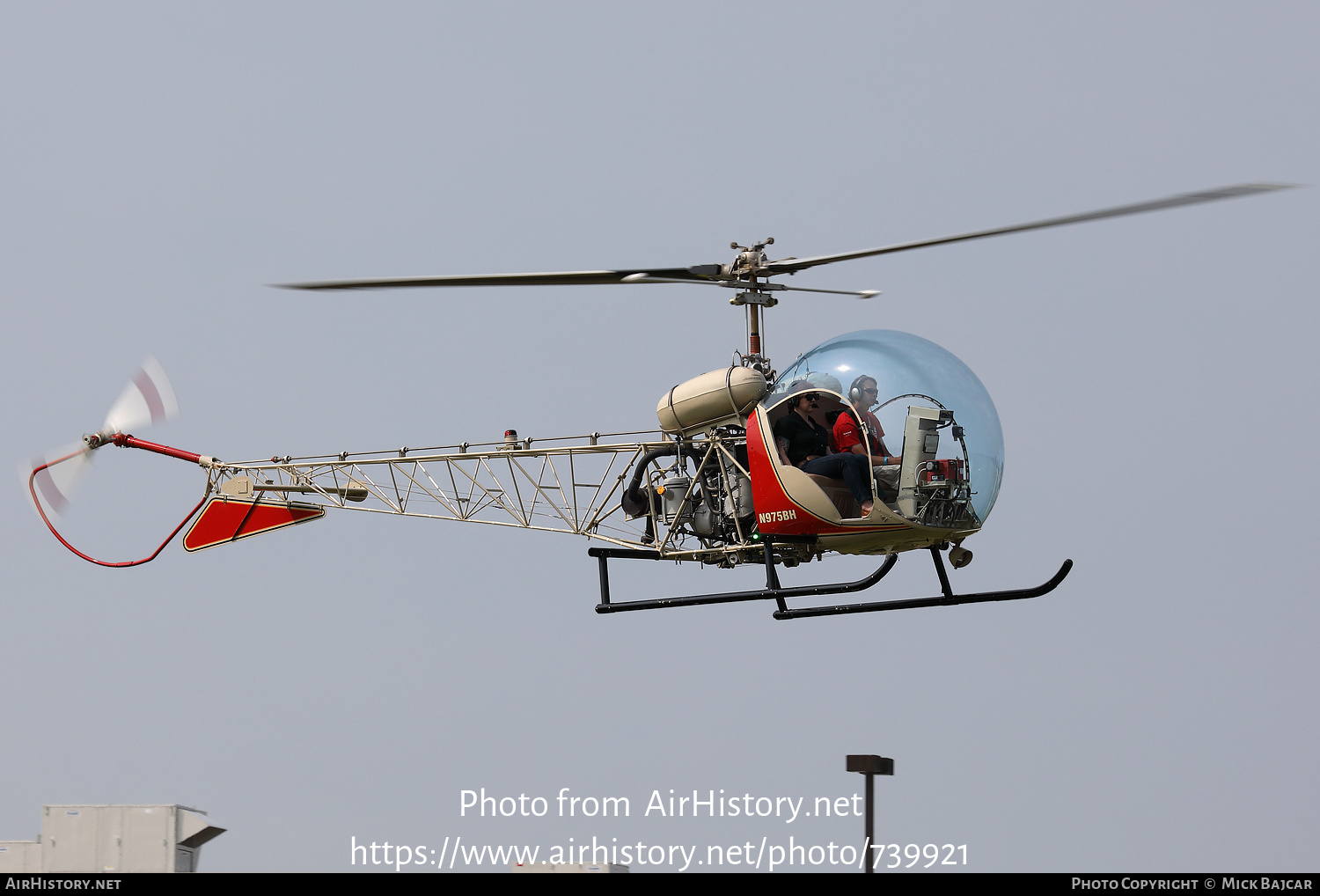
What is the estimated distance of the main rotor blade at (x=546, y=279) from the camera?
731 inches

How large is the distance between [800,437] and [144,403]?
442 inches

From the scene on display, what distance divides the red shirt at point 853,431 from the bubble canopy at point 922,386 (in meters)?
0.10

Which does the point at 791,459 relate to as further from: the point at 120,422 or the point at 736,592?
the point at 120,422

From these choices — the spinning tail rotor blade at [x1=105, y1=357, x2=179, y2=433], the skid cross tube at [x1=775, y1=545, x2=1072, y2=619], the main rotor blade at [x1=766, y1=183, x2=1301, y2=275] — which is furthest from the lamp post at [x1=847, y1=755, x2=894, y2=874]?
the spinning tail rotor blade at [x1=105, y1=357, x2=179, y2=433]

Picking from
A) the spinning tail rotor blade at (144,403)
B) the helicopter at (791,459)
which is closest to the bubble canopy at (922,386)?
the helicopter at (791,459)

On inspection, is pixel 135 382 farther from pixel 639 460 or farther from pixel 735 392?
pixel 735 392

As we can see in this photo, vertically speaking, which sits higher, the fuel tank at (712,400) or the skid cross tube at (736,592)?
the fuel tank at (712,400)

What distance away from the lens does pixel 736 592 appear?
60.6ft

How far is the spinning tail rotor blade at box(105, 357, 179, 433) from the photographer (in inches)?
961

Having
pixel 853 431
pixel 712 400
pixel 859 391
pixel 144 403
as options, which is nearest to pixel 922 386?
pixel 859 391

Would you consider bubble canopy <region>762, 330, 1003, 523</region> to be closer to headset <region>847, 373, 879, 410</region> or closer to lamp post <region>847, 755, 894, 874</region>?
headset <region>847, 373, 879, 410</region>

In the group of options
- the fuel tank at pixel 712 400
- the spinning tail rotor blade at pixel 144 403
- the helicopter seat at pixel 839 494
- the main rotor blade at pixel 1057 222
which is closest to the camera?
the main rotor blade at pixel 1057 222

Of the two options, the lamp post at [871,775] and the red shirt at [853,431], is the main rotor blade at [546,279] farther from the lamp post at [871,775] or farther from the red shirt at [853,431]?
the lamp post at [871,775]
